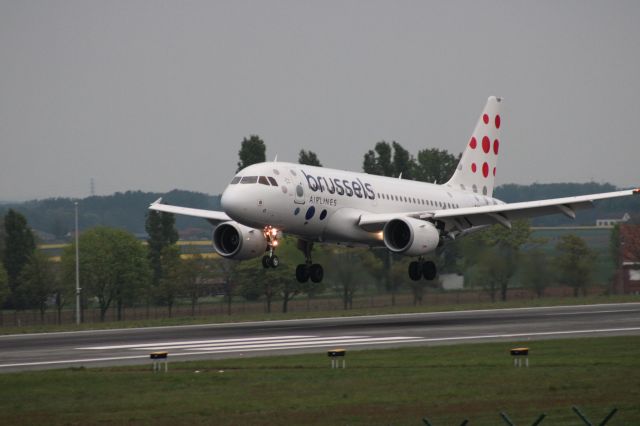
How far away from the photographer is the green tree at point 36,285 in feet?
328

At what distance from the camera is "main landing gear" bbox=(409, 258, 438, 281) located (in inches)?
2314

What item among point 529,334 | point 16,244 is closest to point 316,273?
point 529,334

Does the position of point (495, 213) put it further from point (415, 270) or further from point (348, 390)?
point (348, 390)

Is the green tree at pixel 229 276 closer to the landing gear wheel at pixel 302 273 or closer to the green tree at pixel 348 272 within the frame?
A: the green tree at pixel 348 272

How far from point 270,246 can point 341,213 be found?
389 centimetres

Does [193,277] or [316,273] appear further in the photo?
[193,277]

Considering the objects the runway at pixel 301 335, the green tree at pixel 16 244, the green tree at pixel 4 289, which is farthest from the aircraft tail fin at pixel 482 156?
the green tree at pixel 16 244

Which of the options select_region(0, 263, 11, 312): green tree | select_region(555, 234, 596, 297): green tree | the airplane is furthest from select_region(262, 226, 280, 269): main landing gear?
select_region(0, 263, 11, 312): green tree

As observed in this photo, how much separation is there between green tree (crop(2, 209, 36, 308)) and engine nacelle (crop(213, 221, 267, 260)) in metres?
53.9

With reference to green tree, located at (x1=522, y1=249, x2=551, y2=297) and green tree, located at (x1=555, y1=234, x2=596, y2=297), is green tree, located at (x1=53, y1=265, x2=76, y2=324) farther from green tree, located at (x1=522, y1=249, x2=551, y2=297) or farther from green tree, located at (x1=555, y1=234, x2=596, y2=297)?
green tree, located at (x1=522, y1=249, x2=551, y2=297)

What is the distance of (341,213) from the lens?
183 ft

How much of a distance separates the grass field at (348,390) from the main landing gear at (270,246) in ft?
46.6

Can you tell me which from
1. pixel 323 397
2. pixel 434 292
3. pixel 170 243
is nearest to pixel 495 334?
pixel 323 397

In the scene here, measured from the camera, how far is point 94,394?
31.1m
